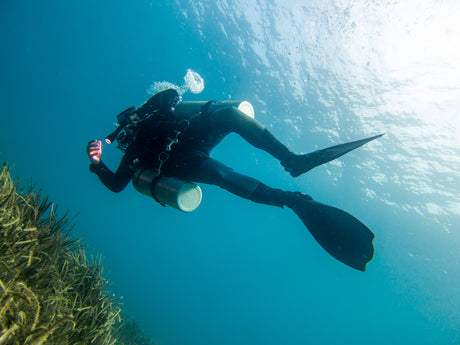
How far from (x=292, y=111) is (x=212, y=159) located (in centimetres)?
1665

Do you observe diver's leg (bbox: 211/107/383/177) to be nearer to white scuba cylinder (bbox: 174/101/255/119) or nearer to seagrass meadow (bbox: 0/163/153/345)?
white scuba cylinder (bbox: 174/101/255/119)

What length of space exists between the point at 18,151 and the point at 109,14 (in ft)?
165

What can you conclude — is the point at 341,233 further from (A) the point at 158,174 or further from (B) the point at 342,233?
(A) the point at 158,174

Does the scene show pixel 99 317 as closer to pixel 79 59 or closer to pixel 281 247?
pixel 79 59

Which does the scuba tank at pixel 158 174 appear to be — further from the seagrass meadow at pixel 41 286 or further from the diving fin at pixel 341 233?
the diving fin at pixel 341 233

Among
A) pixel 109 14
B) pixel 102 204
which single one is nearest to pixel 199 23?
pixel 109 14

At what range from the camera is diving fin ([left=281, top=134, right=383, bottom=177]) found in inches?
115

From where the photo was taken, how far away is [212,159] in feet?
12.0

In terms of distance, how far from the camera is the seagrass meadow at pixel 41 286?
1604mm

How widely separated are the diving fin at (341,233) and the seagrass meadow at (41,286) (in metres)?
2.68

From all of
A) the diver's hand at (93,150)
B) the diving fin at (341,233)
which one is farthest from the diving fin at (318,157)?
the diver's hand at (93,150)

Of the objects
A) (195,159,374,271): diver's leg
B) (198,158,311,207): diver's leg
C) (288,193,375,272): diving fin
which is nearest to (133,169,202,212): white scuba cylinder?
(198,158,311,207): diver's leg

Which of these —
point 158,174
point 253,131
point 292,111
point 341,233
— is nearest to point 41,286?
point 158,174

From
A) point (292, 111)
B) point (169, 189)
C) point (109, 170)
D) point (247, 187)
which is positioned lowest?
point (109, 170)
